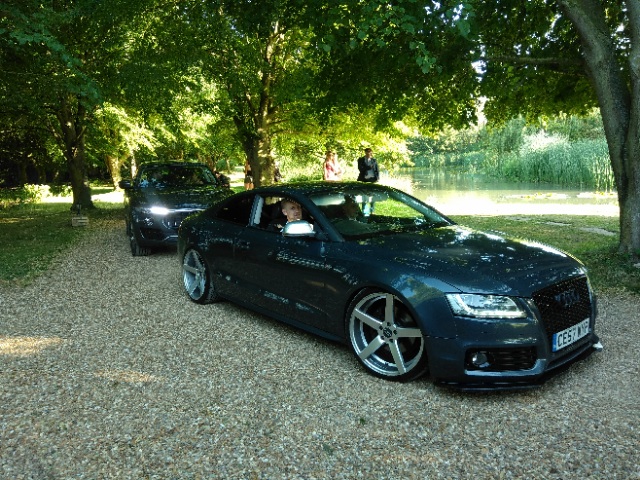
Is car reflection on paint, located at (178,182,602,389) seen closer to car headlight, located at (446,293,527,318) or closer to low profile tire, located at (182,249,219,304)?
car headlight, located at (446,293,527,318)

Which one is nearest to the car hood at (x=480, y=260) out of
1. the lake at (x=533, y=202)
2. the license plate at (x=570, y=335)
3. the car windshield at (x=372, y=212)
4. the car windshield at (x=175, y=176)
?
the car windshield at (x=372, y=212)

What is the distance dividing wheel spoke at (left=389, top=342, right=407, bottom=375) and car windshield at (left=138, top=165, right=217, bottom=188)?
7.52m

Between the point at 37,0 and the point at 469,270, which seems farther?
the point at 37,0

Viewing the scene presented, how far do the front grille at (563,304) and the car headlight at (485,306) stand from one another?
18 cm

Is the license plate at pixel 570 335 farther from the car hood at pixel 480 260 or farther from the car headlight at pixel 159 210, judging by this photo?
the car headlight at pixel 159 210

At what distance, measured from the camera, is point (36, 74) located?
12352 mm

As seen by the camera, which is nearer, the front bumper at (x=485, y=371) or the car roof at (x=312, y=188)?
the front bumper at (x=485, y=371)

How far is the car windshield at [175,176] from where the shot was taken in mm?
10750

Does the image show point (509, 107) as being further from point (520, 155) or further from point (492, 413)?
point (520, 155)

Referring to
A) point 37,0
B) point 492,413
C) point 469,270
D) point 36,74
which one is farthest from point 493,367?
point 36,74

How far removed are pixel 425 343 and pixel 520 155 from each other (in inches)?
1127

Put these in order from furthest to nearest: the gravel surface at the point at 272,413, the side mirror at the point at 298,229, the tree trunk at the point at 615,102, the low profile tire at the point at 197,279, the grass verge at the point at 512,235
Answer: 1. the tree trunk at the point at 615,102
2. the grass verge at the point at 512,235
3. the low profile tire at the point at 197,279
4. the side mirror at the point at 298,229
5. the gravel surface at the point at 272,413

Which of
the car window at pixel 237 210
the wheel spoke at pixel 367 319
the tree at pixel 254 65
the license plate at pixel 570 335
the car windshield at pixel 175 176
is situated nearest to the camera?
the license plate at pixel 570 335

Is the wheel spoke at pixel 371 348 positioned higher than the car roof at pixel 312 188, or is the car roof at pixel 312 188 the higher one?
the car roof at pixel 312 188
